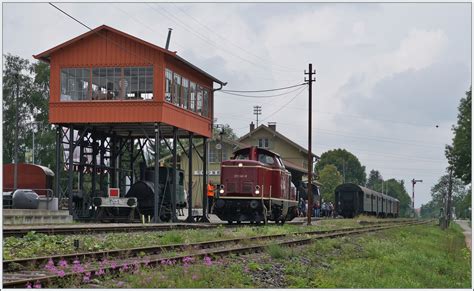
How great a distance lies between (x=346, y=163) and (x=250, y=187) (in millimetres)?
125464

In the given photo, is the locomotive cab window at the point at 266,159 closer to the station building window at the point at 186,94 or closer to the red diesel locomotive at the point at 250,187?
the red diesel locomotive at the point at 250,187

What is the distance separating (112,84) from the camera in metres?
34.7

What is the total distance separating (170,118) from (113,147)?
5.69 meters

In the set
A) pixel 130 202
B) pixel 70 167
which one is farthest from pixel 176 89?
pixel 70 167

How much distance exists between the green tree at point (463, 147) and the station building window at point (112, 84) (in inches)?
1328

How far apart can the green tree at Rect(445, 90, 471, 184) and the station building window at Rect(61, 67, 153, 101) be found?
111ft

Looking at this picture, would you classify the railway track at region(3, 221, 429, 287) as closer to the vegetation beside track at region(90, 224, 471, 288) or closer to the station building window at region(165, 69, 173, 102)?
the vegetation beside track at region(90, 224, 471, 288)

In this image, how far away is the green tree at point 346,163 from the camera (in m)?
151

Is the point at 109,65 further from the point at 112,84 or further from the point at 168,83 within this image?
the point at 168,83

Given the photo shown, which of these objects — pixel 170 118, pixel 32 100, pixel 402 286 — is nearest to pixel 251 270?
pixel 402 286

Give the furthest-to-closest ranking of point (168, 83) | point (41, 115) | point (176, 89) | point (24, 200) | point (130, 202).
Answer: point (41, 115) → point (176, 89) → point (168, 83) → point (130, 202) → point (24, 200)

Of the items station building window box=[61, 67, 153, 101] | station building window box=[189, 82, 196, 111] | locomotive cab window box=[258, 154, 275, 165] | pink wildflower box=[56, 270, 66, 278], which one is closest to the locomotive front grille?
locomotive cab window box=[258, 154, 275, 165]

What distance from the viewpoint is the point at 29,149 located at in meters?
68.4

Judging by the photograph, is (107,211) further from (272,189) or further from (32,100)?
(32,100)
